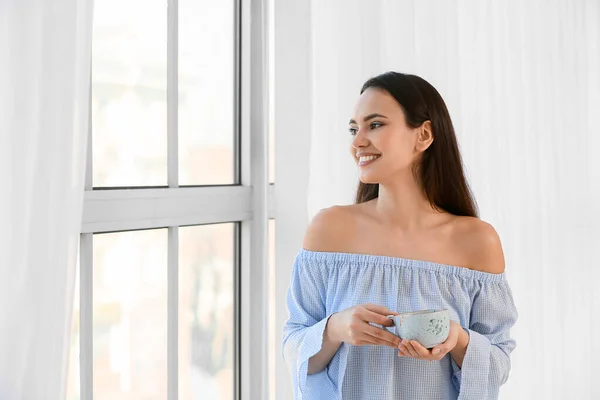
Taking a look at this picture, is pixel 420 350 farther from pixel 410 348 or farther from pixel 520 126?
pixel 520 126

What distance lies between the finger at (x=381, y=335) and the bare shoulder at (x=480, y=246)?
0.28 meters

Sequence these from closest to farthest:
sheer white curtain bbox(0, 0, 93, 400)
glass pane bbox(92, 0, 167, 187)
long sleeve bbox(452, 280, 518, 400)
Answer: sheer white curtain bbox(0, 0, 93, 400) < long sleeve bbox(452, 280, 518, 400) < glass pane bbox(92, 0, 167, 187)

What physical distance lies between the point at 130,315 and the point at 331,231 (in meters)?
0.72

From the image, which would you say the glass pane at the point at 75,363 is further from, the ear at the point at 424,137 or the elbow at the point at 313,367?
the ear at the point at 424,137

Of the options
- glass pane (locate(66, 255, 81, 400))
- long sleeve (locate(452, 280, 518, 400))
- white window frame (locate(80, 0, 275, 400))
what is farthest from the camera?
white window frame (locate(80, 0, 275, 400))

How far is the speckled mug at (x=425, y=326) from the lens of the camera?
Answer: 1.34 metres

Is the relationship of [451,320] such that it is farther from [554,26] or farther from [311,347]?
[554,26]

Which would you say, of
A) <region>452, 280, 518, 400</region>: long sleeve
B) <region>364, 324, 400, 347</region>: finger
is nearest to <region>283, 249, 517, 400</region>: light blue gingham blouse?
<region>452, 280, 518, 400</region>: long sleeve

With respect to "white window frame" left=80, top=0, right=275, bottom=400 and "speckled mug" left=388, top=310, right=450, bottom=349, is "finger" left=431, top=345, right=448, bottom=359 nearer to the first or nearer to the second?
"speckled mug" left=388, top=310, right=450, bottom=349

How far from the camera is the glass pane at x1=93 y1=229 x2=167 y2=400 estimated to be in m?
1.88

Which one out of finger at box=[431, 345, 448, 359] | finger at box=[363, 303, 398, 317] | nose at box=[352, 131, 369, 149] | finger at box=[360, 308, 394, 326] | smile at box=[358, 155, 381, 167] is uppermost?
nose at box=[352, 131, 369, 149]

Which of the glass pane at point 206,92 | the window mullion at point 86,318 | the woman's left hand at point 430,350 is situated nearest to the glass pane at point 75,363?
the window mullion at point 86,318

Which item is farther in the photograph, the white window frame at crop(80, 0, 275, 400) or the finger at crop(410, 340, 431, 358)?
the white window frame at crop(80, 0, 275, 400)

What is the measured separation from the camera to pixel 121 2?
75.3 inches
